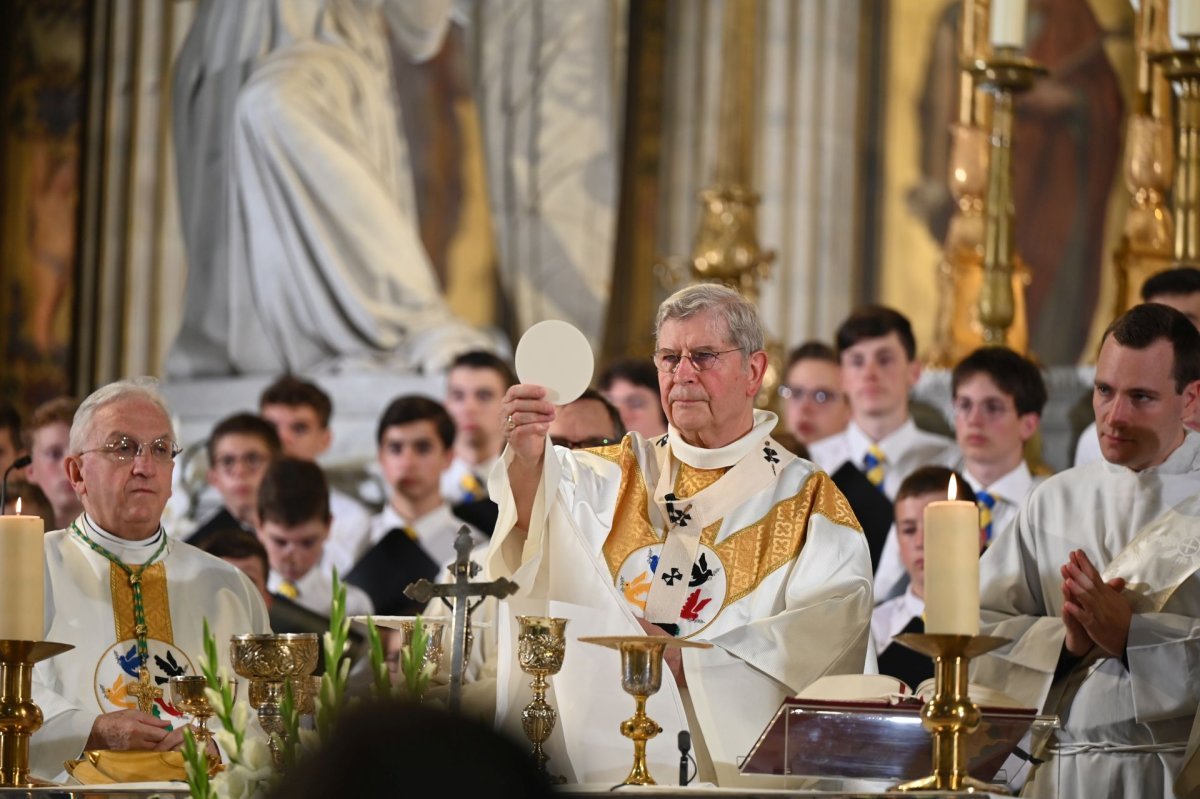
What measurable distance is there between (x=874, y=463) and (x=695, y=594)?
288 cm

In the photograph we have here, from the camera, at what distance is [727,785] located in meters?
4.86

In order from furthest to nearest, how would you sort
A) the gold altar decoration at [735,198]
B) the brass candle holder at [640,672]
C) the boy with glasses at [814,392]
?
the gold altar decoration at [735,198]
the boy with glasses at [814,392]
the brass candle holder at [640,672]

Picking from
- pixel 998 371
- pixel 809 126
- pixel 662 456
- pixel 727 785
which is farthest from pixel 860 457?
pixel 809 126

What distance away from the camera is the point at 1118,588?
499 cm

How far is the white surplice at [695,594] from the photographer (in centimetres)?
486

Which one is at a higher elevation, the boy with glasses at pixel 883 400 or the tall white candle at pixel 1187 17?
the tall white candle at pixel 1187 17

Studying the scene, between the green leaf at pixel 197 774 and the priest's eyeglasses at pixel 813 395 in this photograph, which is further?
the priest's eyeglasses at pixel 813 395

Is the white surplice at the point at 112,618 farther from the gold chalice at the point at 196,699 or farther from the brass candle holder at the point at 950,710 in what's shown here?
the brass candle holder at the point at 950,710

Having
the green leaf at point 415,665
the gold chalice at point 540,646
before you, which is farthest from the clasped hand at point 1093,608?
the green leaf at point 415,665

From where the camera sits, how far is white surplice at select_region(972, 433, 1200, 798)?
499 cm

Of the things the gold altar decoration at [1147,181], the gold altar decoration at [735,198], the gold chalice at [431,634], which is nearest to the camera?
the gold chalice at [431,634]

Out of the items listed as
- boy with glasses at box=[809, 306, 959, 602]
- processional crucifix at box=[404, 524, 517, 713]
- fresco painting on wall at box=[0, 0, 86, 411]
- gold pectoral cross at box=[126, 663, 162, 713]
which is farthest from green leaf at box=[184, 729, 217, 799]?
fresco painting on wall at box=[0, 0, 86, 411]

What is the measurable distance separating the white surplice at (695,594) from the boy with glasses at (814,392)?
10.1ft

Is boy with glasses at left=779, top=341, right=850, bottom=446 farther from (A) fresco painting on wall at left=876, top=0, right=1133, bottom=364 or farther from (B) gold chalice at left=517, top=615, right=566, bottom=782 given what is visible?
(B) gold chalice at left=517, top=615, right=566, bottom=782
